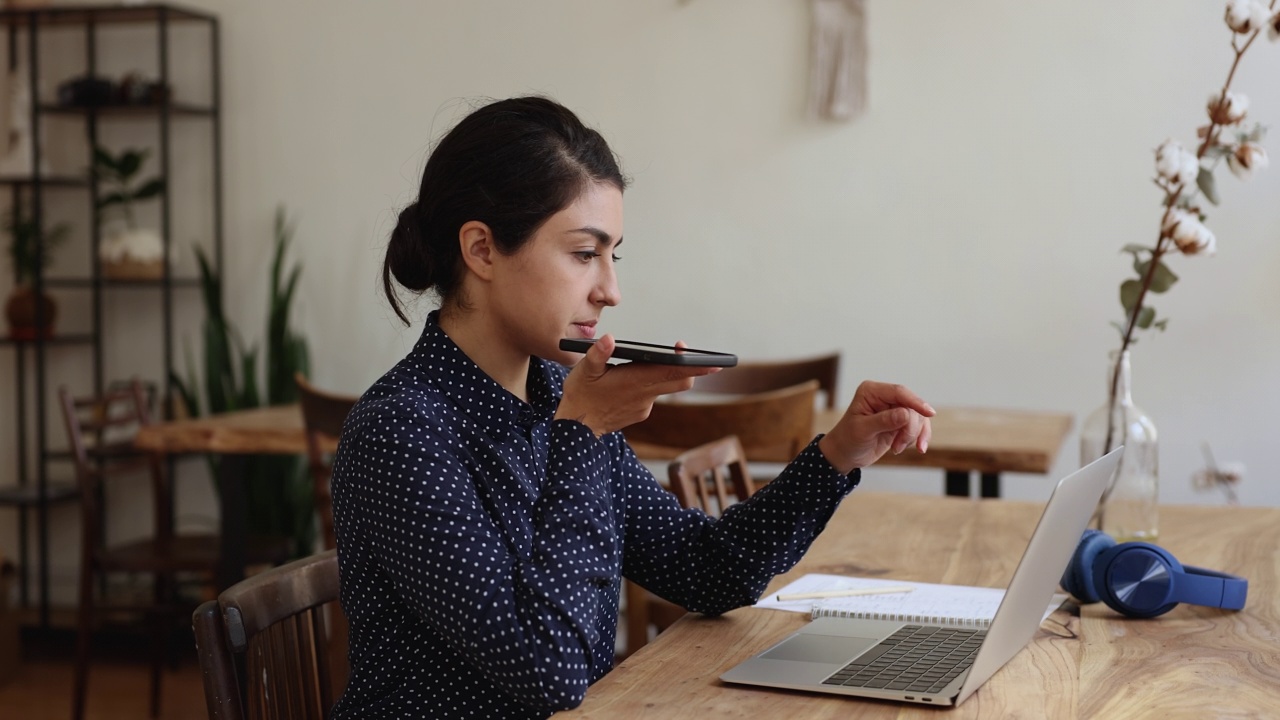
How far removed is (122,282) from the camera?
13.3 feet

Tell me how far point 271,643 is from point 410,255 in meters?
0.42

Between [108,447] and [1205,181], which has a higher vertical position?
[1205,181]

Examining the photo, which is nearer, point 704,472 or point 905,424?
point 905,424

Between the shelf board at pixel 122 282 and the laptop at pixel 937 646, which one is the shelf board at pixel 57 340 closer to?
the shelf board at pixel 122 282

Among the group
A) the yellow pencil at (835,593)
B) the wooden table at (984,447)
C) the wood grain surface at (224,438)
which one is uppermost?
the yellow pencil at (835,593)

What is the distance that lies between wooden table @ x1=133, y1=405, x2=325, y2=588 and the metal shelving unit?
1039mm

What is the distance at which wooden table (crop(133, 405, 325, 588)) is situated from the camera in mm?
2936

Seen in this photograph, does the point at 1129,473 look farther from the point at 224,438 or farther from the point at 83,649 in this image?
the point at 83,649

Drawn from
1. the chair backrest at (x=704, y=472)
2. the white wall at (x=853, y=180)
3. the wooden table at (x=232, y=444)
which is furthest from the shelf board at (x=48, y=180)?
the chair backrest at (x=704, y=472)

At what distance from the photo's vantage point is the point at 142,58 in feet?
13.8

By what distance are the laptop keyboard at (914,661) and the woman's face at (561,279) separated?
0.40 m

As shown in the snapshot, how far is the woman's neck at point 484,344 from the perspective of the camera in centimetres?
133

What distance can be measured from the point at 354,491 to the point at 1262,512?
138 cm

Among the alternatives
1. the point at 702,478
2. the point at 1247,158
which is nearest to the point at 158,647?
the point at 702,478
